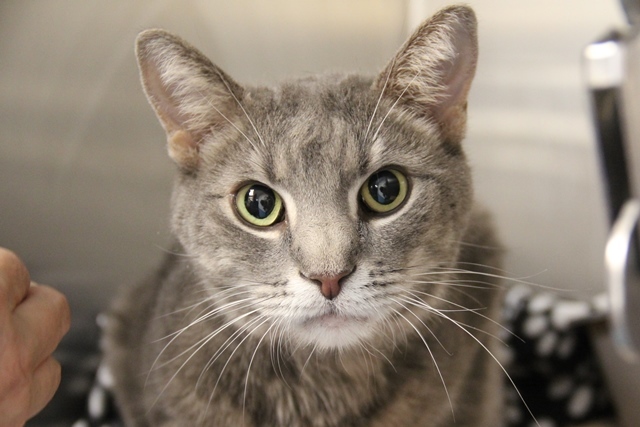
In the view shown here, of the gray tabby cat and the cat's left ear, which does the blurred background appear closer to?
the cat's left ear

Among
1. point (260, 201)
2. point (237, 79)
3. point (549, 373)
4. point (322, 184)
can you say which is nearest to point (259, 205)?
point (260, 201)

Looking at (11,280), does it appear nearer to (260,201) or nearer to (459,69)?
(260,201)

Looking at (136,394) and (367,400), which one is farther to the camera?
(136,394)

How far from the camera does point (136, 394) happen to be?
1.38 metres

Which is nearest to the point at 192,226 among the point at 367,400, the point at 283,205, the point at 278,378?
the point at 283,205

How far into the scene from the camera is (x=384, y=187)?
1.07m

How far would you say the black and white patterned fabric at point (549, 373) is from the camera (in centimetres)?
161

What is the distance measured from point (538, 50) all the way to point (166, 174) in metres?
1.13

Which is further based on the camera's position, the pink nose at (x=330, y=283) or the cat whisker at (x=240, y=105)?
the cat whisker at (x=240, y=105)

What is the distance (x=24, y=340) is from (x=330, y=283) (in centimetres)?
44

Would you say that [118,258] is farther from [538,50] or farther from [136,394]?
[538,50]

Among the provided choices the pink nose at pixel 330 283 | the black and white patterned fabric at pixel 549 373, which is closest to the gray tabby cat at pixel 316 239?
the pink nose at pixel 330 283

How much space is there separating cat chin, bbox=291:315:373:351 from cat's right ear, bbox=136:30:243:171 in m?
0.37

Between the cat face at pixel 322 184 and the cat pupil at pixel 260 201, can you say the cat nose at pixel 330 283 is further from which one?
the cat pupil at pixel 260 201
